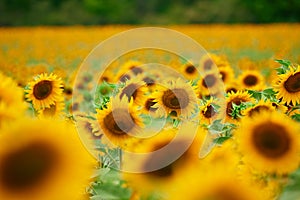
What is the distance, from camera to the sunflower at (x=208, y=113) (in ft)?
6.65

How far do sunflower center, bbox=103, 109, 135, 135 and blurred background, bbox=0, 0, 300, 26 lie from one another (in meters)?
22.1

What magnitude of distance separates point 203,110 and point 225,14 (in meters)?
23.6

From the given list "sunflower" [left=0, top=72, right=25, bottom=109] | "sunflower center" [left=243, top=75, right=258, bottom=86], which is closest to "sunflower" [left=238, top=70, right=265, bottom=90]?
"sunflower center" [left=243, top=75, right=258, bottom=86]

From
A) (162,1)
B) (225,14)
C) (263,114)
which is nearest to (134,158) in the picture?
(263,114)

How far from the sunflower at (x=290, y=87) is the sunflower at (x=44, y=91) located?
803mm

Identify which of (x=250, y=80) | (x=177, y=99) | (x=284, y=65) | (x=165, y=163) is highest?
(x=250, y=80)

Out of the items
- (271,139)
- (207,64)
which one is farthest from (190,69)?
(271,139)

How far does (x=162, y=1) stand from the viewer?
31.3 meters

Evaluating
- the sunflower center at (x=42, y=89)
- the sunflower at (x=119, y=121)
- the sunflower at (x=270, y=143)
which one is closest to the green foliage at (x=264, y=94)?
the sunflower at (x=119, y=121)

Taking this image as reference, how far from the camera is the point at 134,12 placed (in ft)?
102

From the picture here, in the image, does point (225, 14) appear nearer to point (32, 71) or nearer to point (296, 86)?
point (32, 71)

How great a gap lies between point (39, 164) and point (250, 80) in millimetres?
2692

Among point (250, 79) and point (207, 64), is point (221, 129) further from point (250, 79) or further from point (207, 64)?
point (207, 64)

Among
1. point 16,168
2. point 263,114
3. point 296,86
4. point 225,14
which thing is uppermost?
point 225,14
